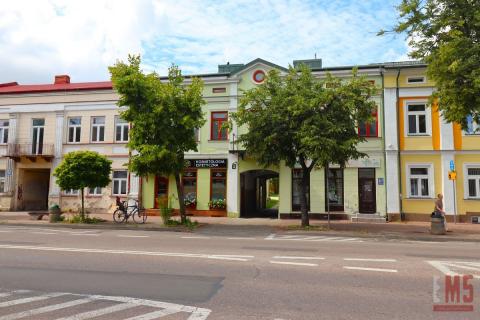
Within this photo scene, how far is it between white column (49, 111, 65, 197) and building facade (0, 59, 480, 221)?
70mm

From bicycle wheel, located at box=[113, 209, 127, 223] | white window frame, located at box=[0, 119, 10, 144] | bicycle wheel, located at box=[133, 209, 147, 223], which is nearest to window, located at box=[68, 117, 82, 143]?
white window frame, located at box=[0, 119, 10, 144]

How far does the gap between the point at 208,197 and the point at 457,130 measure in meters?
14.7

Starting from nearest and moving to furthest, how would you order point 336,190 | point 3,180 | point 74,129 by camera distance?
point 336,190 → point 74,129 → point 3,180

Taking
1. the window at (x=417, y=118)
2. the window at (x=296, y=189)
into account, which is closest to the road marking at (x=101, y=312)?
the window at (x=296, y=189)

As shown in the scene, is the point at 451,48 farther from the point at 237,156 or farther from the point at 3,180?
the point at 3,180

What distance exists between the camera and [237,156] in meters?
23.2

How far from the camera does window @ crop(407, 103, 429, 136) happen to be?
21797 mm

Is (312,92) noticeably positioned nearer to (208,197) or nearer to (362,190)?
(362,190)

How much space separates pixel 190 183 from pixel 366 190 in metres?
10.6

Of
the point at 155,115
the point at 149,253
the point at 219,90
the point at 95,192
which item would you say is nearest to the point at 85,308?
the point at 149,253

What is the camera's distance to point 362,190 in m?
21.9

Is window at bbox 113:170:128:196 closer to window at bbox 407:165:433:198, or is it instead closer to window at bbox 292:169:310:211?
window at bbox 292:169:310:211

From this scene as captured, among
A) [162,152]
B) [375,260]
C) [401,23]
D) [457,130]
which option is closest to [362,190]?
[457,130]

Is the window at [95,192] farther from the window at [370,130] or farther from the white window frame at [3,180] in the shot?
the window at [370,130]
